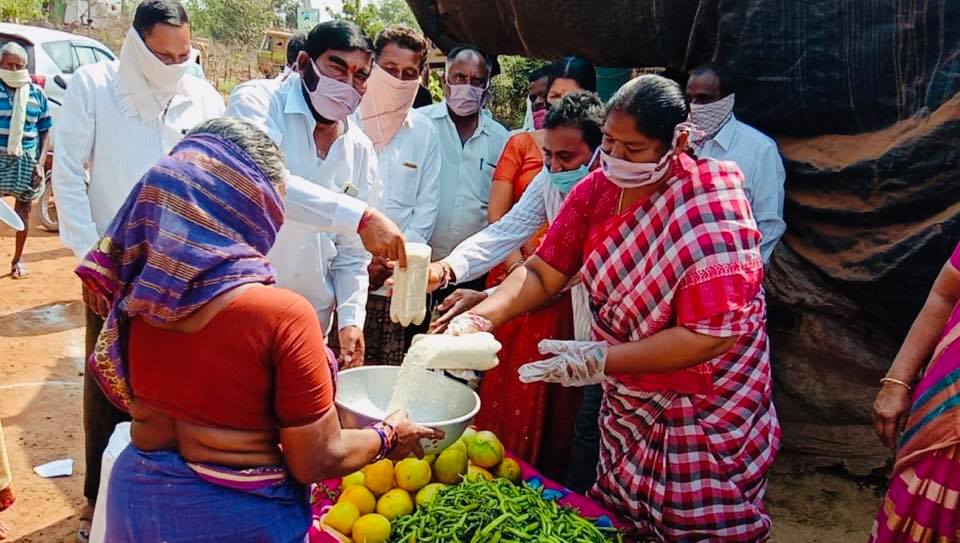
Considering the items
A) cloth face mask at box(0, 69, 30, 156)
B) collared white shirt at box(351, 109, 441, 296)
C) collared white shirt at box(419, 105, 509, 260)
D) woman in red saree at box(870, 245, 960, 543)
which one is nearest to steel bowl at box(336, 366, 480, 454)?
woman in red saree at box(870, 245, 960, 543)

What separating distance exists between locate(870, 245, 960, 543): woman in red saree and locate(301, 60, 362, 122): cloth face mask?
6.48 feet

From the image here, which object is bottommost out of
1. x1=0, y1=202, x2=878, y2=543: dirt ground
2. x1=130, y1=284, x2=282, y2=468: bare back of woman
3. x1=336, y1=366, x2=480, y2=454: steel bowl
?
x1=0, y1=202, x2=878, y2=543: dirt ground

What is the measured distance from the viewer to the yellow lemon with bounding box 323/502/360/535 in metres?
2.05

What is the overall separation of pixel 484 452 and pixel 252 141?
124cm

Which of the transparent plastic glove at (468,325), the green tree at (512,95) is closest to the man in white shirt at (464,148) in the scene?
the transparent plastic glove at (468,325)

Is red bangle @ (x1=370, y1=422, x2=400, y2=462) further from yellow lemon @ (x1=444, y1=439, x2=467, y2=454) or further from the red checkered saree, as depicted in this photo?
the red checkered saree

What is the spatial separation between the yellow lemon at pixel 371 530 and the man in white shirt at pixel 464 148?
198 centimetres

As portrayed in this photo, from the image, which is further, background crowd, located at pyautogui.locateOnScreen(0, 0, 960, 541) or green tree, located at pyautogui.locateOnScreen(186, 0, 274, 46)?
green tree, located at pyautogui.locateOnScreen(186, 0, 274, 46)

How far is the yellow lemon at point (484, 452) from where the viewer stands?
2336mm

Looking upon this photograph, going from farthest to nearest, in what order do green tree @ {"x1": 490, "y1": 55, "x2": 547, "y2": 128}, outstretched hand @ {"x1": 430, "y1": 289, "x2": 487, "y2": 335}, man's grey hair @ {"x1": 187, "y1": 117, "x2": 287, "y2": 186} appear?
green tree @ {"x1": 490, "y1": 55, "x2": 547, "y2": 128}
outstretched hand @ {"x1": 430, "y1": 289, "x2": 487, "y2": 335}
man's grey hair @ {"x1": 187, "y1": 117, "x2": 287, "y2": 186}

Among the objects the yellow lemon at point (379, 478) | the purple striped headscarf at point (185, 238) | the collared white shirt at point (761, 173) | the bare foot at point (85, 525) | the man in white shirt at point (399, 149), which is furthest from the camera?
the man in white shirt at point (399, 149)

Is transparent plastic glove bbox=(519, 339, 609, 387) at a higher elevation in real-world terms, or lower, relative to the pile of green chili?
higher

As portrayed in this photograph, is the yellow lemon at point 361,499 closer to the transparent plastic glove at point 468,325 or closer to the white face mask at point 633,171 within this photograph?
the transparent plastic glove at point 468,325

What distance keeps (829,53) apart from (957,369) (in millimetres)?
1701
